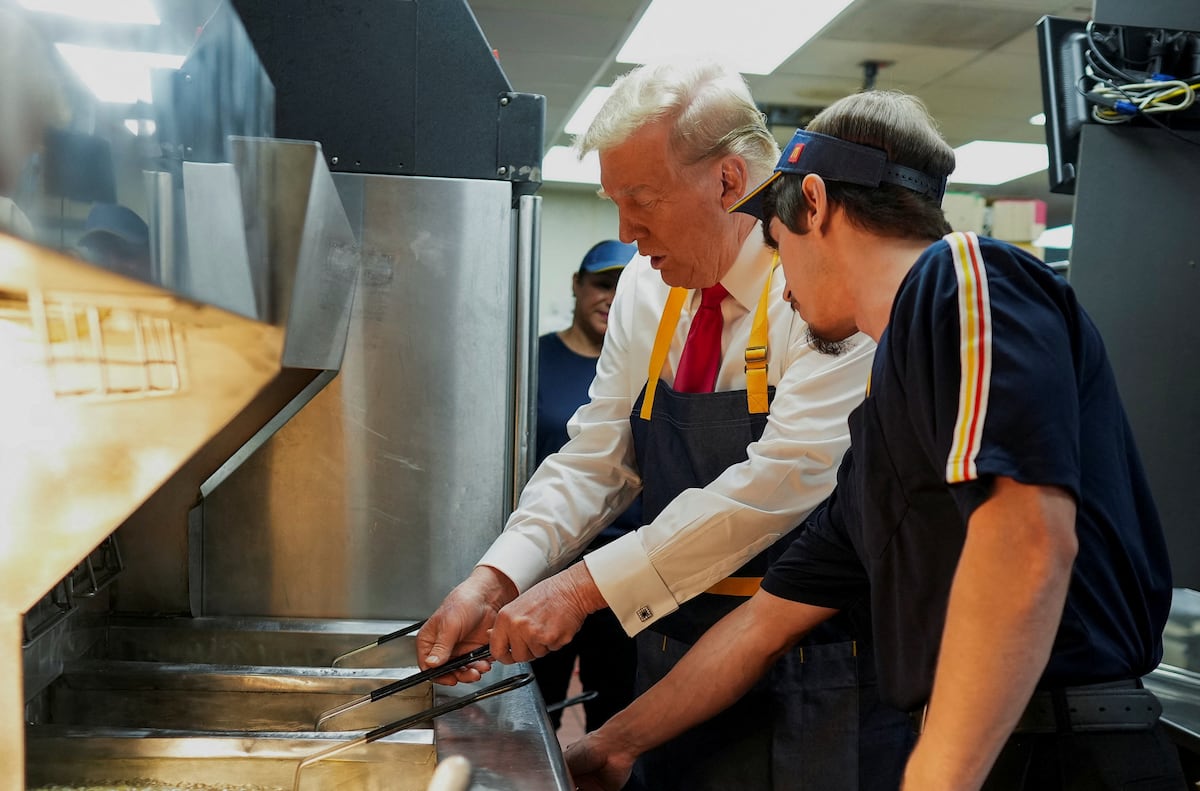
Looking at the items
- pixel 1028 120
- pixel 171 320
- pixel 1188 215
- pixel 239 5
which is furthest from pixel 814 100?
pixel 171 320

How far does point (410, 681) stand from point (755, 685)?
1.48 feet

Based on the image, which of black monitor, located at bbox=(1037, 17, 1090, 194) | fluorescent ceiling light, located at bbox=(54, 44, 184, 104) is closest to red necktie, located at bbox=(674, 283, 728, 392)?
black monitor, located at bbox=(1037, 17, 1090, 194)

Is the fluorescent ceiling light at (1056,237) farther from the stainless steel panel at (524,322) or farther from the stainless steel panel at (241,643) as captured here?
the stainless steel panel at (241,643)

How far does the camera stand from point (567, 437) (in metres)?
2.75

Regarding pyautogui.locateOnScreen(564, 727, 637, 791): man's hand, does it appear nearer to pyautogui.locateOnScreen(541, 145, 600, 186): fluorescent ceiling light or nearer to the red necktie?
the red necktie

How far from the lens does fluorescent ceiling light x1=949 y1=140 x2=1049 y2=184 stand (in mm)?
6695

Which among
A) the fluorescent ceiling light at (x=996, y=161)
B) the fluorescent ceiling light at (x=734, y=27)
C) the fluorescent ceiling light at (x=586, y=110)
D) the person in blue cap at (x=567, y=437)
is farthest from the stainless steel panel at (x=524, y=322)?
the fluorescent ceiling light at (x=996, y=161)

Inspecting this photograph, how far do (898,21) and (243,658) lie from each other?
373 cm

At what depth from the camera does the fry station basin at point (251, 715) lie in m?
1.14

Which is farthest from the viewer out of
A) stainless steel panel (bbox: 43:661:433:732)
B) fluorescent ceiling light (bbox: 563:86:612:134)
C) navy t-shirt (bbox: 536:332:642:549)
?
fluorescent ceiling light (bbox: 563:86:612:134)

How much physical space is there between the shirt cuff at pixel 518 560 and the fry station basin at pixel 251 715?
0.13 m

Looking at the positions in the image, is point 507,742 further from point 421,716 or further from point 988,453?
point 988,453

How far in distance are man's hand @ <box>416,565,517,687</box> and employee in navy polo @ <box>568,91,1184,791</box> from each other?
254 millimetres

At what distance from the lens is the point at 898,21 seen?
168 inches
